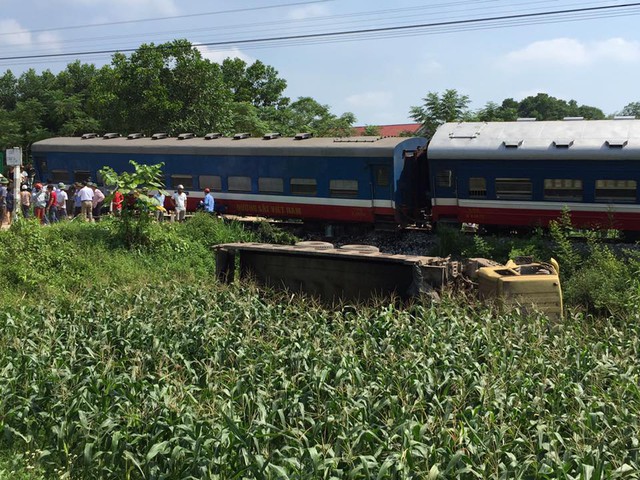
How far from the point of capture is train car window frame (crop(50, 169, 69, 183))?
3014cm

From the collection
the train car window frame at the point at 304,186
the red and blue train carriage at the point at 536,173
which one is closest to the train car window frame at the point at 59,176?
the train car window frame at the point at 304,186

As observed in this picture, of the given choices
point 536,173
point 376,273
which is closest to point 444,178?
point 536,173

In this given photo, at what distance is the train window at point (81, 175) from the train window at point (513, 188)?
17.1m

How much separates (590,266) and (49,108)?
1891 inches

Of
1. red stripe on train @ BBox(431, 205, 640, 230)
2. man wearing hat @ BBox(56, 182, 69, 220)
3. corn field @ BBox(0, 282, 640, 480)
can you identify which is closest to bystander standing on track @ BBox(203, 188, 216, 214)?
man wearing hat @ BBox(56, 182, 69, 220)

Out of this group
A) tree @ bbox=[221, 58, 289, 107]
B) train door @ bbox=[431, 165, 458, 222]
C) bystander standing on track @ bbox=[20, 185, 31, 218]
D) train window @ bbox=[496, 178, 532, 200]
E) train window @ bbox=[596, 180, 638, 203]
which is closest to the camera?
train window @ bbox=[596, 180, 638, 203]

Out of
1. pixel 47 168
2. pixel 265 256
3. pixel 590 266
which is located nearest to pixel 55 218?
pixel 47 168

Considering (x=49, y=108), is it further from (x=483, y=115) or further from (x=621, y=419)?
(x=621, y=419)

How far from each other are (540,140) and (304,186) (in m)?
7.66

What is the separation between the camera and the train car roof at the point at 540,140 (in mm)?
18766

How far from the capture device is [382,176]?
2197cm

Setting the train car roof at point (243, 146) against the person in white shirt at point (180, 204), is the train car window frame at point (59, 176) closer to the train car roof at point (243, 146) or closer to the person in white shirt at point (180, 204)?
the train car roof at point (243, 146)

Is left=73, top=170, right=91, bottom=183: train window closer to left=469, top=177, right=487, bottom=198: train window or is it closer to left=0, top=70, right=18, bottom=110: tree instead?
left=469, top=177, right=487, bottom=198: train window

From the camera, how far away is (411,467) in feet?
21.0
